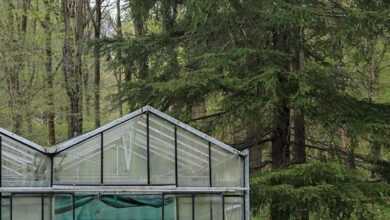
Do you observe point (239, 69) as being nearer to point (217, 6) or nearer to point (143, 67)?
point (217, 6)

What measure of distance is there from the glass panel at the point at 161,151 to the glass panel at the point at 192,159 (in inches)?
4.2

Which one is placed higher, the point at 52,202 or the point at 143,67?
the point at 143,67

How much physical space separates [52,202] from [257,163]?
3.88 metres

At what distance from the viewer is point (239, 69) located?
7.50 m

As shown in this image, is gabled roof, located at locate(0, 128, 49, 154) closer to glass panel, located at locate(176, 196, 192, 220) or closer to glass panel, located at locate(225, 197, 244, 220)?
glass panel, located at locate(176, 196, 192, 220)

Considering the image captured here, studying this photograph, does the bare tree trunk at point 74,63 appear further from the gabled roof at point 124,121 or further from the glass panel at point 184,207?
the glass panel at point 184,207

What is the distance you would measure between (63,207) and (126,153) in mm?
1015

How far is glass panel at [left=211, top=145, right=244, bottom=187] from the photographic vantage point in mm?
6914

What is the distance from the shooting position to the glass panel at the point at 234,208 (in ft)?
22.8

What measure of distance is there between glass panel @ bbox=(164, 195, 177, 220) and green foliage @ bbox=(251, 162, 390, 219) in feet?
3.57

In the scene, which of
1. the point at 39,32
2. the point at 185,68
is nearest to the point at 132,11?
the point at 185,68

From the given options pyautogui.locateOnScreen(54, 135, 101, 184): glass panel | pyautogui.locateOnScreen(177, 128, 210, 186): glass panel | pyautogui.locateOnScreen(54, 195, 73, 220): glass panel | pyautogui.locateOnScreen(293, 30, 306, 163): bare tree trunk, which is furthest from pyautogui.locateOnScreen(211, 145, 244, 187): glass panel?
pyautogui.locateOnScreen(54, 195, 73, 220): glass panel

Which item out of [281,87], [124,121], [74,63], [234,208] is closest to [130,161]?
[124,121]

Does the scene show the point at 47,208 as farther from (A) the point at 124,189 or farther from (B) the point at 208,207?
(B) the point at 208,207
